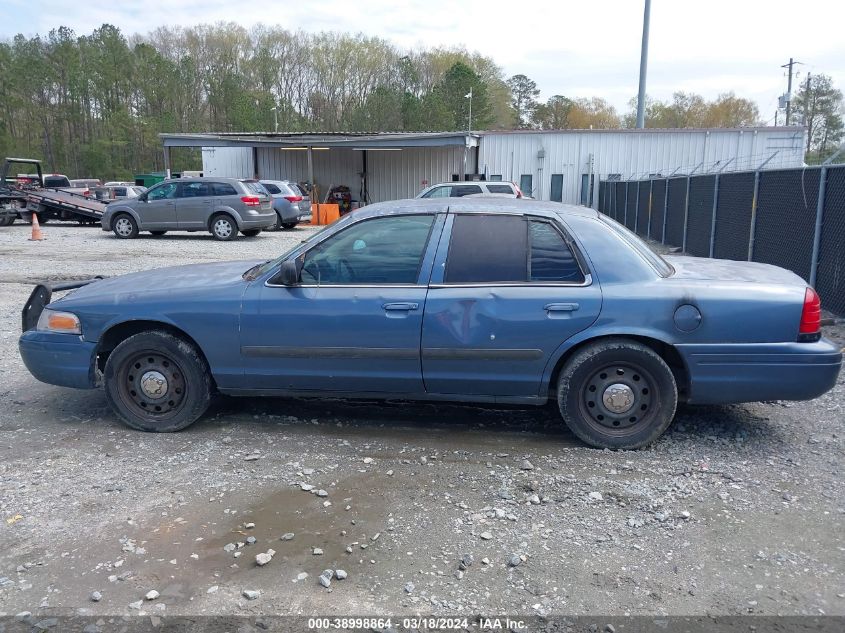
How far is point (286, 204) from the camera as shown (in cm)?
2377

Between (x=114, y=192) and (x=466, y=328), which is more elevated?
(x=114, y=192)

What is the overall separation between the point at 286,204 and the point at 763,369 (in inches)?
829

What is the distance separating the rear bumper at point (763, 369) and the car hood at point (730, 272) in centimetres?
48

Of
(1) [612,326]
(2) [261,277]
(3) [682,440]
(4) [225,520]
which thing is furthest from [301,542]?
(3) [682,440]

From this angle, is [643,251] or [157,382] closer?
[643,251]

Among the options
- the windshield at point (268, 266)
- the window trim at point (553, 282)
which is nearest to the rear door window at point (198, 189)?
the windshield at point (268, 266)

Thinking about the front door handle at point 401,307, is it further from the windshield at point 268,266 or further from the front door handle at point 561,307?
the front door handle at point 561,307

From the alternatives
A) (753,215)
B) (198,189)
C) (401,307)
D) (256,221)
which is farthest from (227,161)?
(401,307)

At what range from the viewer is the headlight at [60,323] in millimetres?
4805

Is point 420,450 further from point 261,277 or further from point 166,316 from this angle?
point 166,316

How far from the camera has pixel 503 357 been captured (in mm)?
4406

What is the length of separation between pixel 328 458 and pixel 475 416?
123 cm

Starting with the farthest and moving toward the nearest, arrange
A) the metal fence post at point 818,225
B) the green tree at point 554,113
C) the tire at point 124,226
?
the green tree at point 554,113 < the tire at point 124,226 < the metal fence post at point 818,225

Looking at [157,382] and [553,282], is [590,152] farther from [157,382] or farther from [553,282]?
[157,382]
